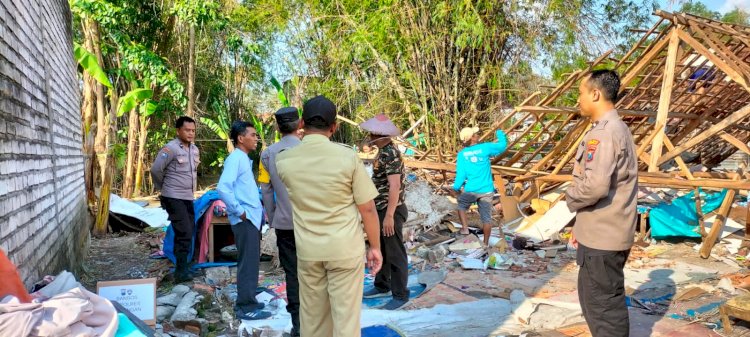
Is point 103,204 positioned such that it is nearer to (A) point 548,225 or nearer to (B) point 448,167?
(B) point 448,167

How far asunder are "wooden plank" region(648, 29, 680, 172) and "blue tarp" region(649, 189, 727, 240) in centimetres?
140

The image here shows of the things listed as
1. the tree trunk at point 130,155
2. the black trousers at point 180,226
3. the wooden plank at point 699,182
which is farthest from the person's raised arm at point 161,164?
the tree trunk at point 130,155

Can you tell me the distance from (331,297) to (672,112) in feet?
26.3

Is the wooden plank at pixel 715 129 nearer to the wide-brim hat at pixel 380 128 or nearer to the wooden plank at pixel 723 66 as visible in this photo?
the wooden plank at pixel 723 66

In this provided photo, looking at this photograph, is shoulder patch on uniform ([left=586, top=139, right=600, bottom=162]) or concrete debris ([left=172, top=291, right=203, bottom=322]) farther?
concrete debris ([left=172, top=291, right=203, bottom=322])

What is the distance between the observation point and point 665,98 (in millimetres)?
6645

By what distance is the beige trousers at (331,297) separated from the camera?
2.98 meters

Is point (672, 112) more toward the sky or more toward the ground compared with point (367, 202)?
more toward the sky

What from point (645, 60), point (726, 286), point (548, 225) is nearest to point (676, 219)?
point (548, 225)

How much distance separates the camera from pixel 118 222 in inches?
400

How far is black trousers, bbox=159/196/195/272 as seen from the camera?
5.81 m

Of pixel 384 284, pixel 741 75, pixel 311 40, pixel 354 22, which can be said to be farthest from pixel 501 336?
pixel 311 40

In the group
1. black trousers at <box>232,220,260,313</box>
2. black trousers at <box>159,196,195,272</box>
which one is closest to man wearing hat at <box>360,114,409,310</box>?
black trousers at <box>232,220,260,313</box>

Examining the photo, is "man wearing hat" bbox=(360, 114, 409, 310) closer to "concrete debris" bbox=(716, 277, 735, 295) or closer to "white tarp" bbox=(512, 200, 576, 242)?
"concrete debris" bbox=(716, 277, 735, 295)
